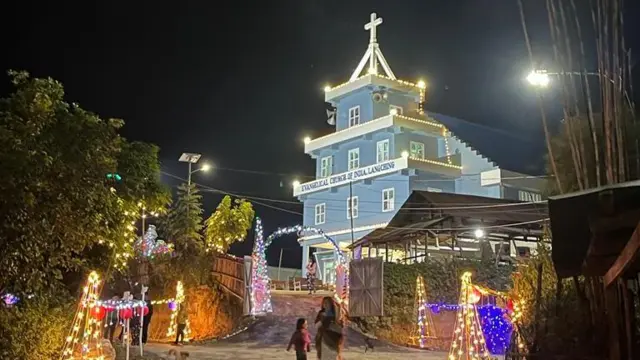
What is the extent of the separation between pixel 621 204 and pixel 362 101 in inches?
1209

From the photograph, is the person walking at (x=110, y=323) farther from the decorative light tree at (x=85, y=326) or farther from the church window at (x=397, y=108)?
the church window at (x=397, y=108)

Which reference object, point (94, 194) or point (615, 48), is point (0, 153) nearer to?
point (94, 194)

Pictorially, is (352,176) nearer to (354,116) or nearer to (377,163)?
(377,163)

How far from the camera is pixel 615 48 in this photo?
6363 millimetres

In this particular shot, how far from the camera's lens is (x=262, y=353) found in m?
17.1

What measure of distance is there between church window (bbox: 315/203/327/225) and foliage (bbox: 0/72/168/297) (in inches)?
958

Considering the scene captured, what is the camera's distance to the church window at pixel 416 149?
34.1 meters

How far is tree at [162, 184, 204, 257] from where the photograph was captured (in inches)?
1041

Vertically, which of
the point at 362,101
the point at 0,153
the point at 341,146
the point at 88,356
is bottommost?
the point at 88,356

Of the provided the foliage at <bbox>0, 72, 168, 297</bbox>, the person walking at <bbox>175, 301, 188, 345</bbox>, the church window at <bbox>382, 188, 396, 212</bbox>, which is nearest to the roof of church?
the church window at <bbox>382, 188, 396, 212</bbox>

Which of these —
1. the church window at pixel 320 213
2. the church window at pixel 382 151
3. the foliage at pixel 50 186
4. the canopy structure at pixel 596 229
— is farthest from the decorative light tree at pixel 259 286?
the canopy structure at pixel 596 229

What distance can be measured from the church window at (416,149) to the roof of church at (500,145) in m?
2.54

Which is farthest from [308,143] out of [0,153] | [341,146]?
[0,153]

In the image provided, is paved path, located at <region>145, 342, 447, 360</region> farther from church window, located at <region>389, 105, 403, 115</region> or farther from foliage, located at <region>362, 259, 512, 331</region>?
church window, located at <region>389, 105, 403, 115</region>
